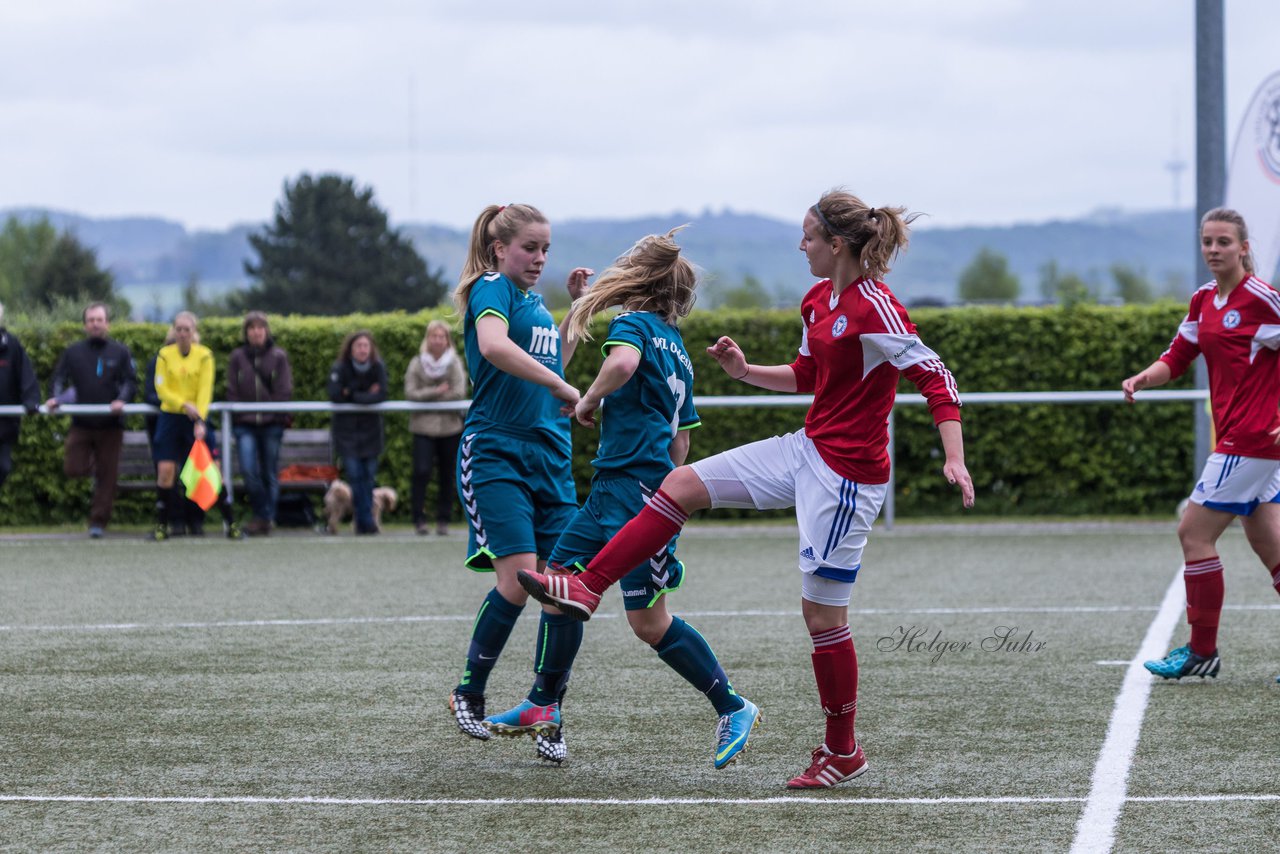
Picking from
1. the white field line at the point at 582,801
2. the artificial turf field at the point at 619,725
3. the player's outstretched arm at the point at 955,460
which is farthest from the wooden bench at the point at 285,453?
the player's outstretched arm at the point at 955,460

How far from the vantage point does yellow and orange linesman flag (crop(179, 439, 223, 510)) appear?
13.2 m

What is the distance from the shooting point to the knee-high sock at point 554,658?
551 centimetres

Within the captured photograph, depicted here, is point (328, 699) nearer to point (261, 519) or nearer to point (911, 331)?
point (911, 331)

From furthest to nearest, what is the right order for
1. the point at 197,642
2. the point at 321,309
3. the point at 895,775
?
1. the point at 321,309
2. the point at 197,642
3. the point at 895,775

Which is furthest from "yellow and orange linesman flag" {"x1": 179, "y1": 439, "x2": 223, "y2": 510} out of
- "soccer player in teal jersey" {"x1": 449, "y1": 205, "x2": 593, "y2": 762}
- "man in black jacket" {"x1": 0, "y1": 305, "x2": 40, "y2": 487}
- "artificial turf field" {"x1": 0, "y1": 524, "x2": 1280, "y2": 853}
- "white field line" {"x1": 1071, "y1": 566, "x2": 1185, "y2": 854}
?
"soccer player in teal jersey" {"x1": 449, "y1": 205, "x2": 593, "y2": 762}

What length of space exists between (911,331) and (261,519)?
10079 millimetres

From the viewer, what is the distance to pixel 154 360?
1371 centimetres

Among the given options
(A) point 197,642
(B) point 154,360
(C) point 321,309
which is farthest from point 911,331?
(C) point 321,309

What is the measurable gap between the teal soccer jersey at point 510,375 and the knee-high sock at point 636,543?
721 millimetres

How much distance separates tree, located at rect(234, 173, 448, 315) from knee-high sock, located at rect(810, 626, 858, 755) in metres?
78.8

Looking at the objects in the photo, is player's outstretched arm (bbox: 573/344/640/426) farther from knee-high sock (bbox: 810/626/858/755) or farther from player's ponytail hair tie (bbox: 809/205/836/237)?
knee-high sock (bbox: 810/626/858/755)

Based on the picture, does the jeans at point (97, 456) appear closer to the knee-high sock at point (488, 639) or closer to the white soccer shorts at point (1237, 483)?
the knee-high sock at point (488, 639)

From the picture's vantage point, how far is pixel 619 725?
20.0ft

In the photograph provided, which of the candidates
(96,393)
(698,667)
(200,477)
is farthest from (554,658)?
(96,393)
